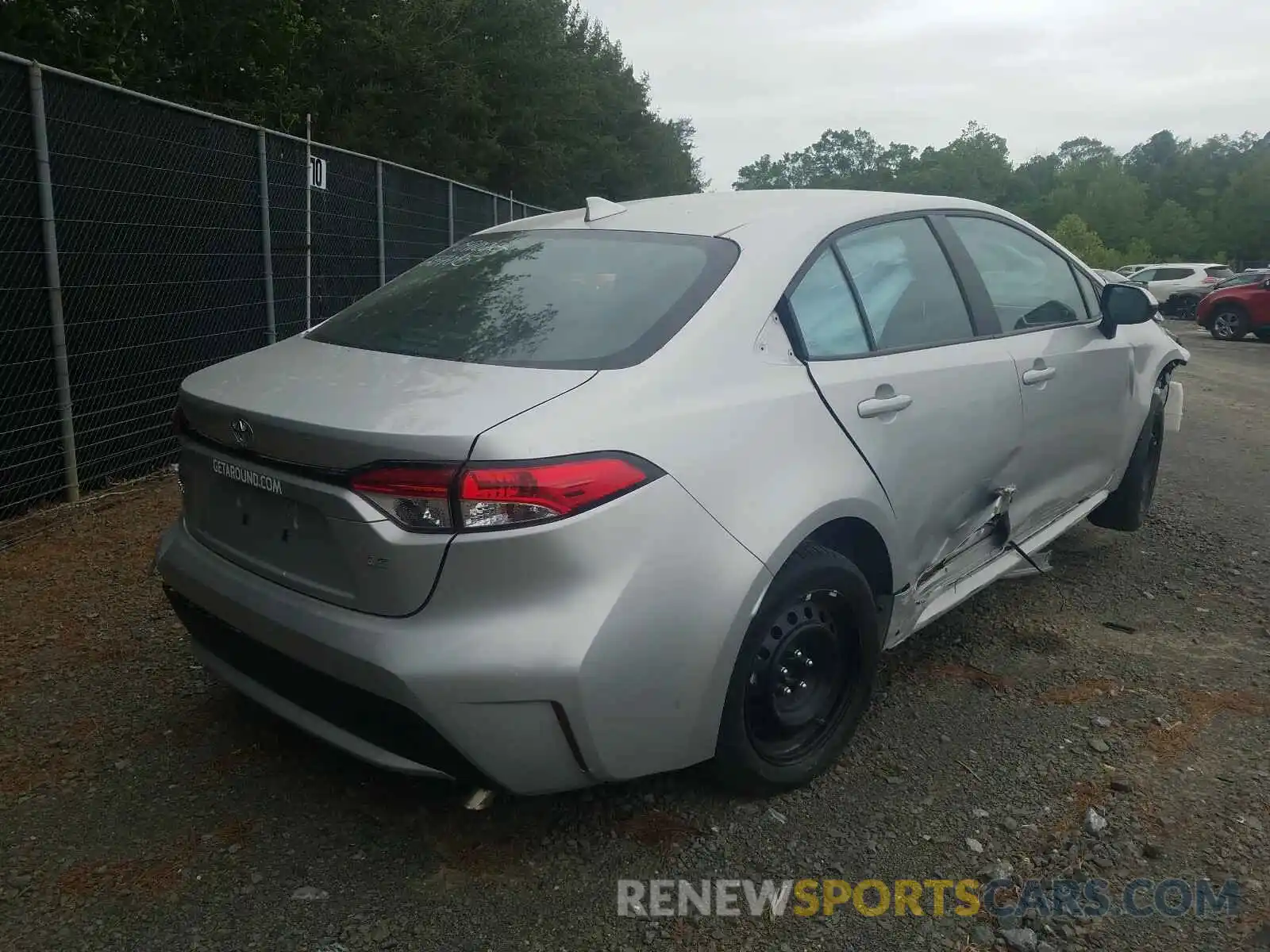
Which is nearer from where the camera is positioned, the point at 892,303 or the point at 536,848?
the point at 536,848

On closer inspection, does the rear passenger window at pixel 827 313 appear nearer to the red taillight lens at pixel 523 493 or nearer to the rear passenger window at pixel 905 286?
the rear passenger window at pixel 905 286

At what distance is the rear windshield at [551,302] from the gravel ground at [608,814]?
3.89ft

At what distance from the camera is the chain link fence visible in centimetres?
479

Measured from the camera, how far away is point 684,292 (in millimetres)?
2598

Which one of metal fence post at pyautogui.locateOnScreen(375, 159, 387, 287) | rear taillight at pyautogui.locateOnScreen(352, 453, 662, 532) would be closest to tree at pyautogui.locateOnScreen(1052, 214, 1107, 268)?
metal fence post at pyautogui.locateOnScreen(375, 159, 387, 287)

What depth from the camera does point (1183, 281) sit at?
28828 millimetres

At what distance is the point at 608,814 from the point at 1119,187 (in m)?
94.1

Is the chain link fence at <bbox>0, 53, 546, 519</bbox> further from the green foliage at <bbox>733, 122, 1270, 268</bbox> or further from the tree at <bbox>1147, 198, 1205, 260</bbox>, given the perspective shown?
the tree at <bbox>1147, 198, 1205, 260</bbox>

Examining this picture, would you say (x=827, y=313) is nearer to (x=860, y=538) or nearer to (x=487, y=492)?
(x=860, y=538)

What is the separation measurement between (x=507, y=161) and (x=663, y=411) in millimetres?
21608

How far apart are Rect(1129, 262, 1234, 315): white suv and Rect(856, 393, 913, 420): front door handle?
95.8ft

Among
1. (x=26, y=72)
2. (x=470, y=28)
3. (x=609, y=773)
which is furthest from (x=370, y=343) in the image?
(x=470, y=28)

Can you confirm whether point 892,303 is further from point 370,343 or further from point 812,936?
point 812,936

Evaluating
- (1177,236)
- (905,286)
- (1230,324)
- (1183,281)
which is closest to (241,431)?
(905,286)
